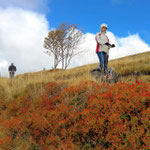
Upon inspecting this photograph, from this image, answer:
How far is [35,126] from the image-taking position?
4000 mm

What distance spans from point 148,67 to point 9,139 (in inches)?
327

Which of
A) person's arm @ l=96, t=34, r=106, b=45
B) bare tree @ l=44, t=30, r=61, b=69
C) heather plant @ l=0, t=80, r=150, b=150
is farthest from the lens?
bare tree @ l=44, t=30, r=61, b=69

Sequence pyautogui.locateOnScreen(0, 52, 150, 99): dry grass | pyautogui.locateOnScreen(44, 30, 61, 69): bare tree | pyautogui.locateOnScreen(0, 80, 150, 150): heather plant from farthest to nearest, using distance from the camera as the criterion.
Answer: pyautogui.locateOnScreen(44, 30, 61, 69): bare tree, pyautogui.locateOnScreen(0, 52, 150, 99): dry grass, pyautogui.locateOnScreen(0, 80, 150, 150): heather plant

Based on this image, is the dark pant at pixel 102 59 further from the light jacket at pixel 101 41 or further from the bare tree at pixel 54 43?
the bare tree at pixel 54 43

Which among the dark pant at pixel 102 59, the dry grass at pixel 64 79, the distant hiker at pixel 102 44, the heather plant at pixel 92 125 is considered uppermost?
the distant hiker at pixel 102 44

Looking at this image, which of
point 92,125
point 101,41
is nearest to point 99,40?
point 101,41

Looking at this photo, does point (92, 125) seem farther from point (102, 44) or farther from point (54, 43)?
point (54, 43)

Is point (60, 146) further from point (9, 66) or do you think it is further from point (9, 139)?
point (9, 66)

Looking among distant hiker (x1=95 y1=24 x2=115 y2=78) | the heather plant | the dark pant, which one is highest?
distant hiker (x1=95 y1=24 x2=115 y2=78)

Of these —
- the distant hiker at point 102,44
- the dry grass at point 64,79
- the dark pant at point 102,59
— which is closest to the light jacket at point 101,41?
the distant hiker at point 102,44

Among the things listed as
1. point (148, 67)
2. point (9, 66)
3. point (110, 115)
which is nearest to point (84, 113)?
point (110, 115)

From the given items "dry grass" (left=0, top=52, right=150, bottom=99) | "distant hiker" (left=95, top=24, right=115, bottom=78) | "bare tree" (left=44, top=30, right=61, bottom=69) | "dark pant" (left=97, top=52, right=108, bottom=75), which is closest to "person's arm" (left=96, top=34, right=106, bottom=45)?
"distant hiker" (left=95, top=24, right=115, bottom=78)

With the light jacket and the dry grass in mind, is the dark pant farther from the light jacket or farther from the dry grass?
the dry grass

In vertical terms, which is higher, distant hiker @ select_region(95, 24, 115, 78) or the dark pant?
distant hiker @ select_region(95, 24, 115, 78)
